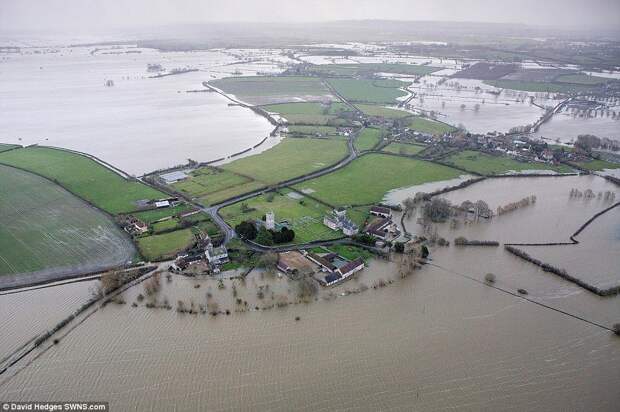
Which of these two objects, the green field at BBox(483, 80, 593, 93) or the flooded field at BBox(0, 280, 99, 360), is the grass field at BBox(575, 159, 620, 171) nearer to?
the green field at BBox(483, 80, 593, 93)

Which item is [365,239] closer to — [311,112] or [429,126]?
[429,126]

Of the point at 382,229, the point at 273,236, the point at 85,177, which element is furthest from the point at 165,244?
the point at 85,177

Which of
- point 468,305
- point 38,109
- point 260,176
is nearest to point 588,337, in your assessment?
point 468,305

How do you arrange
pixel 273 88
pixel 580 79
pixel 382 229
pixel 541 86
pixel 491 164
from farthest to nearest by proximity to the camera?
pixel 580 79
pixel 541 86
pixel 273 88
pixel 491 164
pixel 382 229

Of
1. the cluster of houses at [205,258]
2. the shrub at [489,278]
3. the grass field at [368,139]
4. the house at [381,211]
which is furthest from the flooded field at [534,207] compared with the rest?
the cluster of houses at [205,258]

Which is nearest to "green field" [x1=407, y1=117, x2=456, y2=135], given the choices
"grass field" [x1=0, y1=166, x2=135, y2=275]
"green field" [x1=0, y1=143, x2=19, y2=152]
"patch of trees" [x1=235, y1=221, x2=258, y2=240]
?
"patch of trees" [x1=235, y1=221, x2=258, y2=240]

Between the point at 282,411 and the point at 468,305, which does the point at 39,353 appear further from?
the point at 468,305
